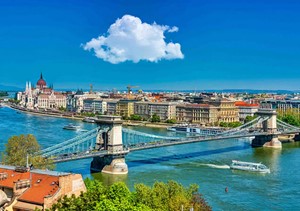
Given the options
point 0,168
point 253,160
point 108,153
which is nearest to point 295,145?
point 253,160

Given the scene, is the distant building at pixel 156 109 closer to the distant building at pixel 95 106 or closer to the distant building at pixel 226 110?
the distant building at pixel 226 110

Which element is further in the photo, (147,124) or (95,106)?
(95,106)

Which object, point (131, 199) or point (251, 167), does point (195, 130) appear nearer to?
point (251, 167)

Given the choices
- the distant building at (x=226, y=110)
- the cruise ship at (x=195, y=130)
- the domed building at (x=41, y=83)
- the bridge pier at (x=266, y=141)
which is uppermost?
the domed building at (x=41, y=83)

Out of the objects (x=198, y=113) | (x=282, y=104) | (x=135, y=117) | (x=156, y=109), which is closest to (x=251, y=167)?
(x=198, y=113)

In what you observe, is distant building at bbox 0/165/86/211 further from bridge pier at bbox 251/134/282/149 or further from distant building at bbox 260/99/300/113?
distant building at bbox 260/99/300/113

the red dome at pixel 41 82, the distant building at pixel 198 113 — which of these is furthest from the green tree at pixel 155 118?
the red dome at pixel 41 82

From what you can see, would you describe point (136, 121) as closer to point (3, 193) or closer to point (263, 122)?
point (263, 122)
